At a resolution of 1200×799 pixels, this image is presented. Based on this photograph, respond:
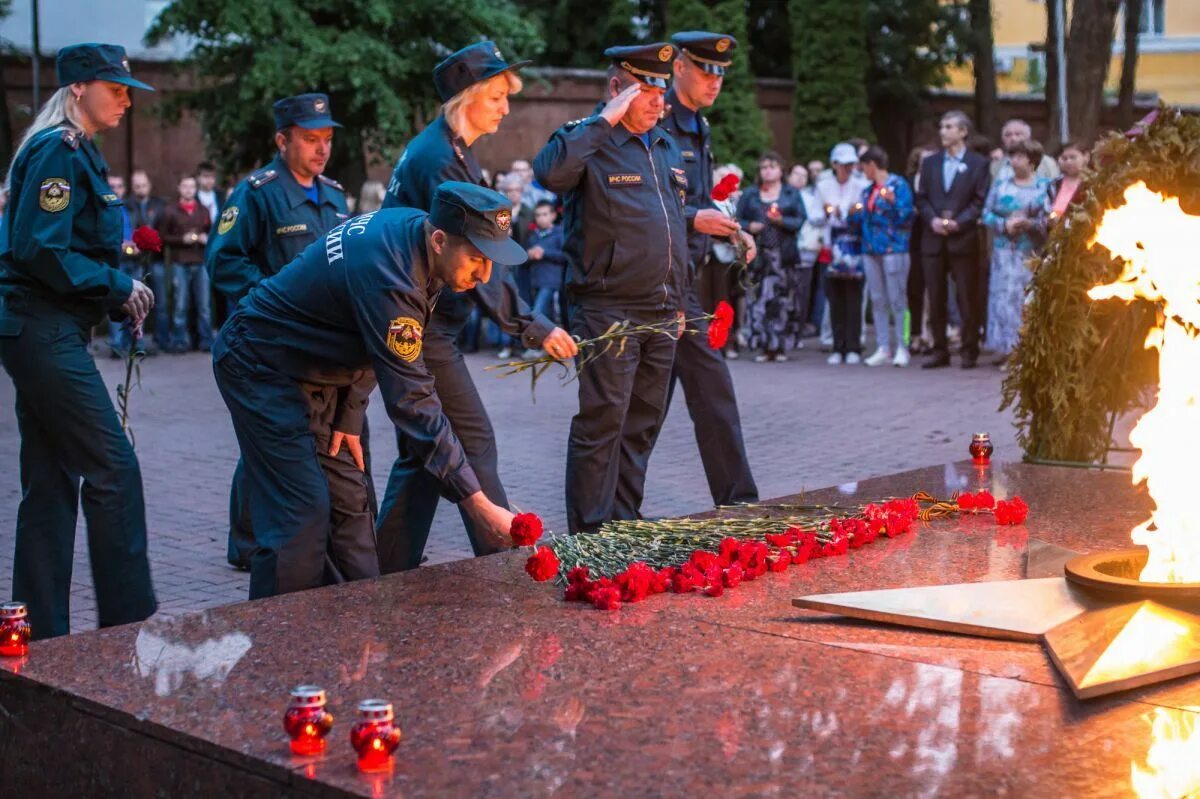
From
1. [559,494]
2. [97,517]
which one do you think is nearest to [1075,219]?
[559,494]

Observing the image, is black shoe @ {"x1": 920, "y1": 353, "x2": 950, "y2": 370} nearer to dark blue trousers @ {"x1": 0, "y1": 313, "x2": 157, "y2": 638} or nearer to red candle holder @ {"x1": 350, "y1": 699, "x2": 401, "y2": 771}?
dark blue trousers @ {"x1": 0, "y1": 313, "x2": 157, "y2": 638}

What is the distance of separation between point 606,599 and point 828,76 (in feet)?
80.2

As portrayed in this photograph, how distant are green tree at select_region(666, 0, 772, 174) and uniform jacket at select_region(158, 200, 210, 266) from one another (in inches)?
361

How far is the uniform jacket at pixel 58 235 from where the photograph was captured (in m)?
5.78

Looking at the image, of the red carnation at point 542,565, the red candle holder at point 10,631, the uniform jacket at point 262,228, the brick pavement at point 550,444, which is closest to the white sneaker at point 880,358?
the brick pavement at point 550,444

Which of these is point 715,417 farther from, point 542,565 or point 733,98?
point 733,98

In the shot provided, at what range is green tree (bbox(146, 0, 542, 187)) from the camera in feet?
65.5

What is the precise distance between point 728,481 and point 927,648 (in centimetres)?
377

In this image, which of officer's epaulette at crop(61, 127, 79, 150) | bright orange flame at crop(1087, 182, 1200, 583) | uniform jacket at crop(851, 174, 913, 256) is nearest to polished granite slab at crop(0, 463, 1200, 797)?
bright orange flame at crop(1087, 182, 1200, 583)

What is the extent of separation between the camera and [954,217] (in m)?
15.9

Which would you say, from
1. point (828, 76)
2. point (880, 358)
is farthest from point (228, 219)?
point (828, 76)

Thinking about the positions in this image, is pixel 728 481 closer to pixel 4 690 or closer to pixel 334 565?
pixel 334 565

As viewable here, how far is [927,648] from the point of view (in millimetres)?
4523

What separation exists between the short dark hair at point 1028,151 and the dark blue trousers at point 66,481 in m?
11.2
